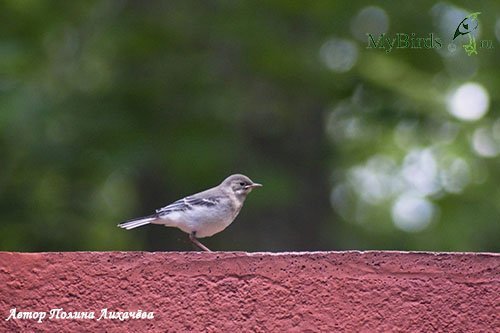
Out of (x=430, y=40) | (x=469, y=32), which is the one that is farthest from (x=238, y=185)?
(x=469, y=32)

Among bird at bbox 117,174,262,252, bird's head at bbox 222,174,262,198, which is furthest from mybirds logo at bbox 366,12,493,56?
bird at bbox 117,174,262,252

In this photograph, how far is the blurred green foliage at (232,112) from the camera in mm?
9539

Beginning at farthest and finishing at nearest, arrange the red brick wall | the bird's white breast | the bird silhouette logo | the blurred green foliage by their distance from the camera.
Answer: the bird silhouette logo
the blurred green foliage
the bird's white breast
the red brick wall

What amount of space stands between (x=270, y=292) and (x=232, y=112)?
6.16 metres

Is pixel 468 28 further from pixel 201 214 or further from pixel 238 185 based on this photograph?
pixel 201 214

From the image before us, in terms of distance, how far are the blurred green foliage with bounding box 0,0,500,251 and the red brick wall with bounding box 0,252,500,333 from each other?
5052mm

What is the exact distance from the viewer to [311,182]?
12.5 metres

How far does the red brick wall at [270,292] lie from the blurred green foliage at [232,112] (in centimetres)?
505

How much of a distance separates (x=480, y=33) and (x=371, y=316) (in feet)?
24.4

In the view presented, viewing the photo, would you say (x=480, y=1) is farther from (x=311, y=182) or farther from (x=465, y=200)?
(x=311, y=182)

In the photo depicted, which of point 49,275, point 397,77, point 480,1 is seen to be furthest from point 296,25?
point 49,275

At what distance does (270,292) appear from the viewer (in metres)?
4.02

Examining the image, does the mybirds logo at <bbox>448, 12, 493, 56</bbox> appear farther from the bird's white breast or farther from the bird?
the bird's white breast

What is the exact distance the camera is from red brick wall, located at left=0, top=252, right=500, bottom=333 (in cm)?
398
